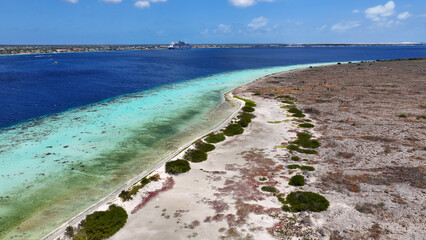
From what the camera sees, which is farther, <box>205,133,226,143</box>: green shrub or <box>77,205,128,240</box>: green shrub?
<box>205,133,226,143</box>: green shrub

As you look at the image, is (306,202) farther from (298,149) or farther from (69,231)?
(69,231)

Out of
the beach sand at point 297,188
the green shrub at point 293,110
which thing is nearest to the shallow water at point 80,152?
the beach sand at point 297,188

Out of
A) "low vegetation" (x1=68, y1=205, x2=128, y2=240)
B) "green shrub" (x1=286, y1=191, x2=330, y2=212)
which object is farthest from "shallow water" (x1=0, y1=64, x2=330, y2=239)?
"green shrub" (x1=286, y1=191, x2=330, y2=212)

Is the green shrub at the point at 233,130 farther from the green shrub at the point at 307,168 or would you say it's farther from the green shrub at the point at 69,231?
the green shrub at the point at 69,231

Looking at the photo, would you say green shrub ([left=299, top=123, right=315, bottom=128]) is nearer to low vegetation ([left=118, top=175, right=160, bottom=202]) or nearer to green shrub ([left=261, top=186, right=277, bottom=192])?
green shrub ([left=261, top=186, right=277, bottom=192])

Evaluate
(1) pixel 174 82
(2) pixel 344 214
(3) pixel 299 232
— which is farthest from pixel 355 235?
(1) pixel 174 82

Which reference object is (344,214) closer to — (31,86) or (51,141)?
(51,141)

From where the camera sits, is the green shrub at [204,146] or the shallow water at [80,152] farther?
the green shrub at [204,146]
